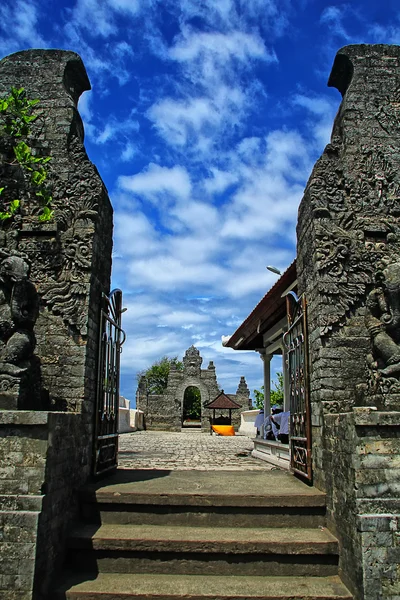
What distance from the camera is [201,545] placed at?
4027 millimetres

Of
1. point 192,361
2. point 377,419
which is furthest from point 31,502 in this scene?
point 192,361

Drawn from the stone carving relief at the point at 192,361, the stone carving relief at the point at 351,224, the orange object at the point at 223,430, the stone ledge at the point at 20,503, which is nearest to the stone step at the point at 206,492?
the stone ledge at the point at 20,503

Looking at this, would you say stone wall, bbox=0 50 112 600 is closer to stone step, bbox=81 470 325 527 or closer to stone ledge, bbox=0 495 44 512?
stone ledge, bbox=0 495 44 512

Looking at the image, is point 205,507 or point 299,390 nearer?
point 205,507

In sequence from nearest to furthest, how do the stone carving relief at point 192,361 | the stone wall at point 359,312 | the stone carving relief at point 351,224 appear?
1. the stone wall at point 359,312
2. the stone carving relief at point 351,224
3. the stone carving relief at point 192,361

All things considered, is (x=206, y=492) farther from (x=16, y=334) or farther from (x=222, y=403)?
(x=222, y=403)

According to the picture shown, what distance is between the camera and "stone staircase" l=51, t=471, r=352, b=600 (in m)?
3.71

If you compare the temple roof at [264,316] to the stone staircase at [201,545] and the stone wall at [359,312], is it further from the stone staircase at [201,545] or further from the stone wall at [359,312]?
the stone staircase at [201,545]

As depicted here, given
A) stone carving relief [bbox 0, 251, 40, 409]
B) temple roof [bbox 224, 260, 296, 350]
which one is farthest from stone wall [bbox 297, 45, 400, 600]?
stone carving relief [bbox 0, 251, 40, 409]

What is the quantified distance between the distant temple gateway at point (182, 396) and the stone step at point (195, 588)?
22.7 metres

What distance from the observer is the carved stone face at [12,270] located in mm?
4719

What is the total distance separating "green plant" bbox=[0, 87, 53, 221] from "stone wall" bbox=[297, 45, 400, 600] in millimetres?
2947

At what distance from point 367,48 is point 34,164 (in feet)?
13.7

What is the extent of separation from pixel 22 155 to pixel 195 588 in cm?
442
